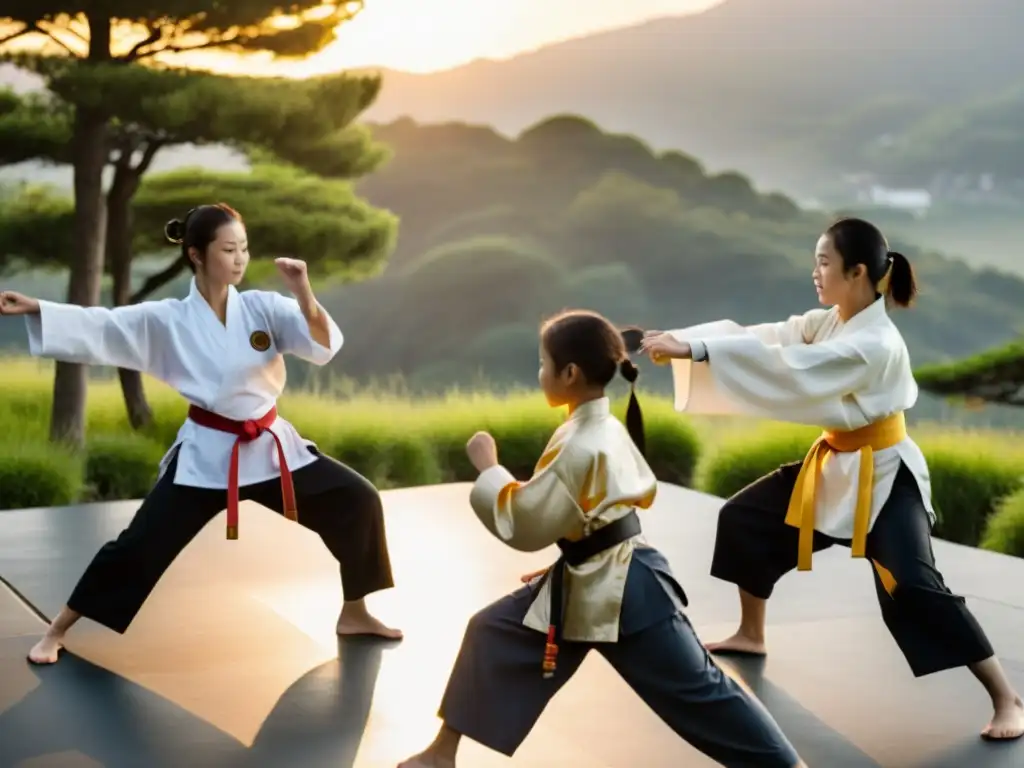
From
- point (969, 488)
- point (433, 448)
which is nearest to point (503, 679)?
point (969, 488)

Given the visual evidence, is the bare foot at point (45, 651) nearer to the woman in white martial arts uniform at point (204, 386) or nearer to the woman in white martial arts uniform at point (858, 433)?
the woman in white martial arts uniform at point (204, 386)

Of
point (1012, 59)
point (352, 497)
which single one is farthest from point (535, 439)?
point (1012, 59)

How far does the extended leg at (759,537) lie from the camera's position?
2.95m

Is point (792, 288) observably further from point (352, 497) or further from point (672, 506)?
point (352, 497)

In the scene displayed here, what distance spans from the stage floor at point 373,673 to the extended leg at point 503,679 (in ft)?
0.85

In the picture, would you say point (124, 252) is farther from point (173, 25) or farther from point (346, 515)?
point (346, 515)

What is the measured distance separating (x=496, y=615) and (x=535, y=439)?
177 inches

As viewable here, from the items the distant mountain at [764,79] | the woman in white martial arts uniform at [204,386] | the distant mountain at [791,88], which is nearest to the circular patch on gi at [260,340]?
the woman in white martial arts uniform at [204,386]

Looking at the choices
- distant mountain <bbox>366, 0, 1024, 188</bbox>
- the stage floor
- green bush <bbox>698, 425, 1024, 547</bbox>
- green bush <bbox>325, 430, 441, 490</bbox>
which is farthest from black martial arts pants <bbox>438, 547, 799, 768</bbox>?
distant mountain <bbox>366, 0, 1024, 188</bbox>

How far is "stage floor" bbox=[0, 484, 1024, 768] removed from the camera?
2.51 m

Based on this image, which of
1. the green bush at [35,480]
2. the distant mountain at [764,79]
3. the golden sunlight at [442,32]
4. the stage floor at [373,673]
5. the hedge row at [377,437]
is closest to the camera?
the stage floor at [373,673]

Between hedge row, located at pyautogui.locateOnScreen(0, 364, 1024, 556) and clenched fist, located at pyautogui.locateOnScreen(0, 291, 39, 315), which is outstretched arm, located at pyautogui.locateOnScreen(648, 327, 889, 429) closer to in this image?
clenched fist, located at pyautogui.locateOnScreen(0, 291, 39, 315)

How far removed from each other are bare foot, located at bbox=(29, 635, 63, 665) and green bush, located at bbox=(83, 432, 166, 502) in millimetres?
3128

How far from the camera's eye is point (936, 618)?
2584 mm
